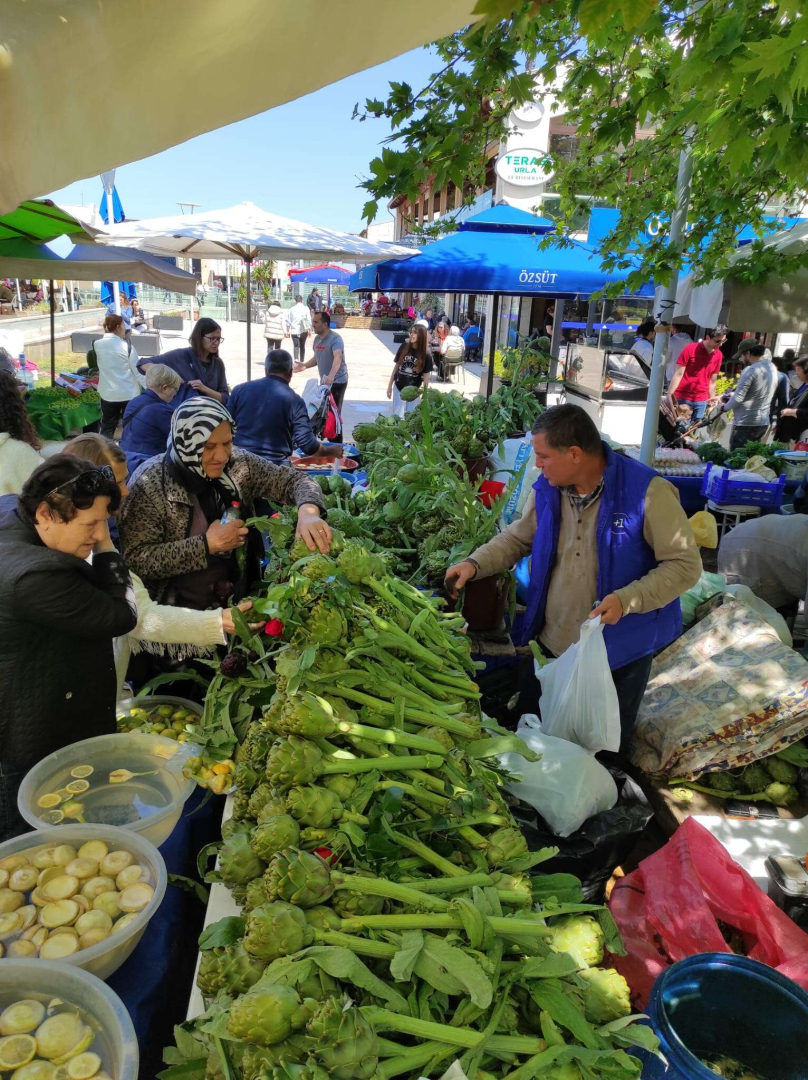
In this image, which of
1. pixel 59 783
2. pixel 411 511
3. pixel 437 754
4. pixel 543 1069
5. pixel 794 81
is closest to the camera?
pixel 543 1069

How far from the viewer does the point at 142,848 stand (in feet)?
5.35

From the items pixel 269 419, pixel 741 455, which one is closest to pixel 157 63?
pixel 269 419

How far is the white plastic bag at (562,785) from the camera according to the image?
208 cm

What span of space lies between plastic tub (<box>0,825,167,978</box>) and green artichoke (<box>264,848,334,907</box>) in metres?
0.40

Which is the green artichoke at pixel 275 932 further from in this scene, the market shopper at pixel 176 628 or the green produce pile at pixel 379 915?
the market shopper at pixel 176 628

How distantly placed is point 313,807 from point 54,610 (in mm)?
1084

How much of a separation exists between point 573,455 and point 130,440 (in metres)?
3.40

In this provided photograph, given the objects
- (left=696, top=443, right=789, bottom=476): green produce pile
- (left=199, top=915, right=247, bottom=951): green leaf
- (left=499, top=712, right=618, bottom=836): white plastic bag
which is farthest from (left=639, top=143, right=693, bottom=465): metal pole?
(left=199, top=915, right=247, bottom=951): green leaf

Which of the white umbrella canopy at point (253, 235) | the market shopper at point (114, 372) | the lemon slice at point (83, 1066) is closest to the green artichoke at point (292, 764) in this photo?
the lemon slice at point (83, 1066)

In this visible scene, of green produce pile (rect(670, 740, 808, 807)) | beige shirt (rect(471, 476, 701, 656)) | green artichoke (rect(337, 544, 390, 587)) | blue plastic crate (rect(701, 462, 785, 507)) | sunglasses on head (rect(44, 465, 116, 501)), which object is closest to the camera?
green artichoke (rect(337, 544, 390, 587))

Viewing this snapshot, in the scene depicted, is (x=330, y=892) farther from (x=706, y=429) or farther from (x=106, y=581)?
(x=706, y=429)

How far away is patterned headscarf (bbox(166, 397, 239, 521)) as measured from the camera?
8.54ft

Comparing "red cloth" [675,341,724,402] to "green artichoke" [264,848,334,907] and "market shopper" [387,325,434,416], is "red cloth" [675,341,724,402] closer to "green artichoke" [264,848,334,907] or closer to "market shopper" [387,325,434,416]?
"market shopper" [387,325,434,416]

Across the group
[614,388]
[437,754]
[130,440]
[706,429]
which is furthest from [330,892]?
[614,388]
